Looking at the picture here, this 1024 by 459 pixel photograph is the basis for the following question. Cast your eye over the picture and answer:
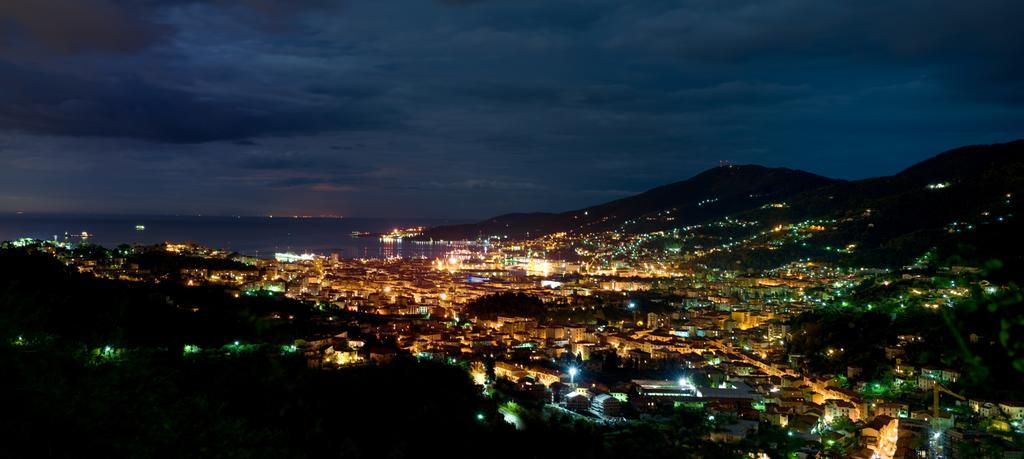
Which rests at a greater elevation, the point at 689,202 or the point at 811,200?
the point at 689,202

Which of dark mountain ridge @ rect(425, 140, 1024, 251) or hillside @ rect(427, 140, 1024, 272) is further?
dark mountain ridge @ rect(425, 140, 1024, 251)

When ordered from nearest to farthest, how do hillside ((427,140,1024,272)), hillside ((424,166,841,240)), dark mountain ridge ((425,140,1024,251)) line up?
hillside ((427,140,1024,272)), dark mountain ridge ((425,140,1024,251)), hillside ((424,166,841,240))

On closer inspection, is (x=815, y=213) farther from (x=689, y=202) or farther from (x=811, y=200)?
(x=689, y=202)

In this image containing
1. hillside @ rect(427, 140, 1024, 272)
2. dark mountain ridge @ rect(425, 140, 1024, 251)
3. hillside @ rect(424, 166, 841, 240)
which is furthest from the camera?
hillside @ rect(424, 166, 841, 240)

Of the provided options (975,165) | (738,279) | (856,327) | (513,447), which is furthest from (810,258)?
(513,447)

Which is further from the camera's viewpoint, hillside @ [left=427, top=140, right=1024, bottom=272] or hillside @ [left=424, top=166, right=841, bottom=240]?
hillside @ [left=424, top=166, right=841, bottom=240]

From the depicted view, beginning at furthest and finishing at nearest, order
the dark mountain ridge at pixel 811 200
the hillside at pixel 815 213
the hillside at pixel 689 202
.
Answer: the hillside at pixel 689 202
the dark mountain ridge at pixel 811 200
the hillside at pixel 815 213

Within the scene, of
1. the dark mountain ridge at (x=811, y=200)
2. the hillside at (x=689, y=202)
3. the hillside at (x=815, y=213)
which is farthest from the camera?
the hillside at (x=689, y=202)

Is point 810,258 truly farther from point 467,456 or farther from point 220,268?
point 467,456

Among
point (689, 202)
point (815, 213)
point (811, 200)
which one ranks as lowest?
point (815, 213)

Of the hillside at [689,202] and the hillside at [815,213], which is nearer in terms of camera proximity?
the hillside at [815,213]

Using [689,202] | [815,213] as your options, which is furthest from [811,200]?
[689,202]
